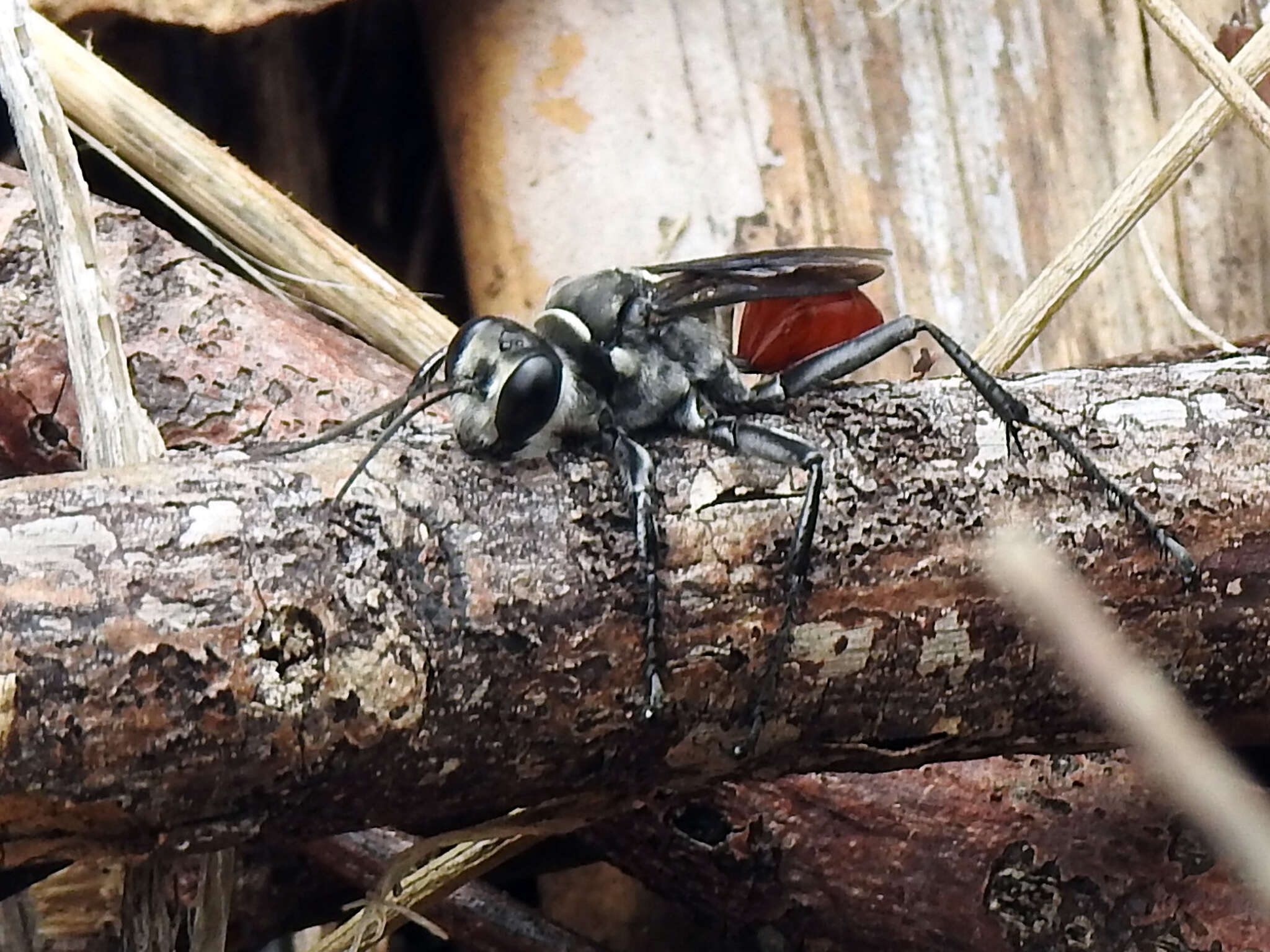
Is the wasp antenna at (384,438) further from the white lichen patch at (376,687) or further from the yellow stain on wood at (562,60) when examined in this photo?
the yellow stain on wood at (562,60)

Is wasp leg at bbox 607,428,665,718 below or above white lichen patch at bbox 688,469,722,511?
below

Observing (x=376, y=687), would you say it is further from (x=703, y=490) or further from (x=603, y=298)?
(x=603, y=298)

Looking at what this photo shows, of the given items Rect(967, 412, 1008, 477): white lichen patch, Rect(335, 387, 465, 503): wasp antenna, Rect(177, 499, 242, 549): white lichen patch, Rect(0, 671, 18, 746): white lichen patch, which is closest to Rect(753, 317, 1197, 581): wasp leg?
Rect(967, 412, 1008, 477): white lichen patch

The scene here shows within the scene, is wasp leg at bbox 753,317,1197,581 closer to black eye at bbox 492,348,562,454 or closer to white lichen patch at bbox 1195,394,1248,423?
white lichen patch at bbox 1195,394,1248,423

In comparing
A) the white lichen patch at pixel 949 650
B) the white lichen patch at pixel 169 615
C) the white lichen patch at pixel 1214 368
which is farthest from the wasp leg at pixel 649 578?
the white lichen patch at pixel 1214 368

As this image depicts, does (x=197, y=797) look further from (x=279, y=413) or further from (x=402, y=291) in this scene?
(x=402, y=291)

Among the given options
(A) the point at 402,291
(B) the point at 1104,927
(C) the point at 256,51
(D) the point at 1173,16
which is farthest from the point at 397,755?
(C) the point at 256,51

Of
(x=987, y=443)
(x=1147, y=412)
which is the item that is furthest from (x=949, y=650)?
(x=1147, y=412)
